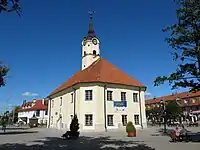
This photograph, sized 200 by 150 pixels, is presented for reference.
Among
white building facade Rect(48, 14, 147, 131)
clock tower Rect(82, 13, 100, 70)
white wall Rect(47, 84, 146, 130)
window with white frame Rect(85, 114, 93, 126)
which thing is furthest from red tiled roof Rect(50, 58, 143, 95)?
window with white frame Rect(85, 114, 93, 126)

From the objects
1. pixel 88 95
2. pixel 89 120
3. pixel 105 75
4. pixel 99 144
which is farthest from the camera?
pixel 105 75

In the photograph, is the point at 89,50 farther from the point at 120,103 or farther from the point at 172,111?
the point at 172,111

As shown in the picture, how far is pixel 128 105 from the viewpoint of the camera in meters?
32.9

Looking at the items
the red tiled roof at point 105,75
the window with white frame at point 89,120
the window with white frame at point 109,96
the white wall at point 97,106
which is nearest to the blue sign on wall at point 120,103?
the white wall at point 97,106

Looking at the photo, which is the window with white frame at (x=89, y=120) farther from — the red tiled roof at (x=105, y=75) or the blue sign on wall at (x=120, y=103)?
the red tiled roof at (x=105, y=75)

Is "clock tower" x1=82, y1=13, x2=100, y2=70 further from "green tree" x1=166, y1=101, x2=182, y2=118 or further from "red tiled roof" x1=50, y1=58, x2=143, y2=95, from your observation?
"green tree" x1=166, y1=101, x2=182, y2=118

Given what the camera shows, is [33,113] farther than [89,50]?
Yes

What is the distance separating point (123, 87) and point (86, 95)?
5797 millimetres

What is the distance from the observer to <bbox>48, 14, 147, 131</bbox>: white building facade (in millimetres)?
30188

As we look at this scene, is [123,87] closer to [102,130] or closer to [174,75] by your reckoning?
[102,130]

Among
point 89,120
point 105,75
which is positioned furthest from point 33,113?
point 89,120

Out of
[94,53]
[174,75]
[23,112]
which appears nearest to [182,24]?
[174,75]

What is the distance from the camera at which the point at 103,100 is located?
30.8 meters

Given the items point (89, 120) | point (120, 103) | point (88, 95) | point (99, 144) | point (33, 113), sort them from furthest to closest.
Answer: point (33, 113), point (120, 103), point (88, 95), point (89, 120), point (99, 144)
